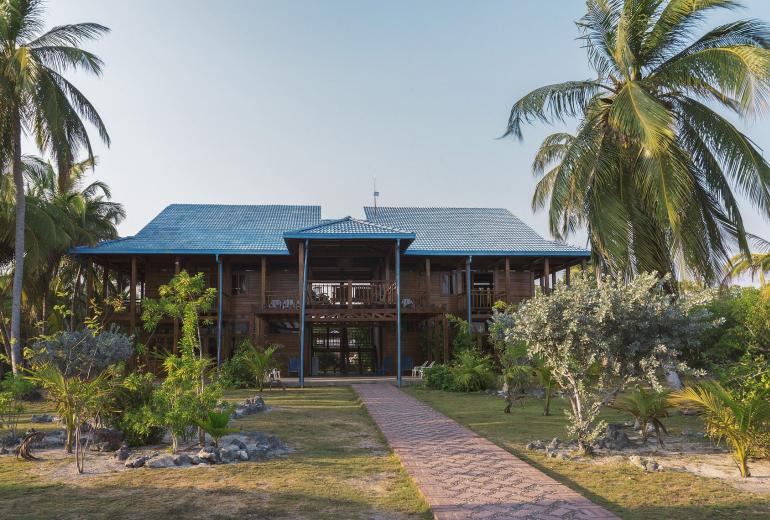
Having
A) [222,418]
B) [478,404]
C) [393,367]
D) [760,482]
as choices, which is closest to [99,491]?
[222,418]

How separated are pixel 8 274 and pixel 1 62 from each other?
27.9 feet

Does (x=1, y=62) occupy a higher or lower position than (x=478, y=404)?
higher

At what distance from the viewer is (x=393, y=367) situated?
72.9 ft

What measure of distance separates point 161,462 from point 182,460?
22cm

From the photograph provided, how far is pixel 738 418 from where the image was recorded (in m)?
6.09

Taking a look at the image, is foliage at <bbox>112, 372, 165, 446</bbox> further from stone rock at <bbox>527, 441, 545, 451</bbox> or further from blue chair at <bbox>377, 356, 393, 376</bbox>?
blue chair at <bbox>377, 356, 393, 376</bbox>

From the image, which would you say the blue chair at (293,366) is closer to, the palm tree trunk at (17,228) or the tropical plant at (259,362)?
the tropical plant at (259,362)

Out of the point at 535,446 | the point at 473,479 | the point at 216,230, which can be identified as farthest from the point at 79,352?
the point at 216,230

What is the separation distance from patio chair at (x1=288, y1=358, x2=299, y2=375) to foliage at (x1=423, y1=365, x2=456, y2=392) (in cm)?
654

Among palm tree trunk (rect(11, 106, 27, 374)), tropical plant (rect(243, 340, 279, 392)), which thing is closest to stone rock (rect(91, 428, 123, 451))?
tropical plant (rect(243, 340, 279, 392))

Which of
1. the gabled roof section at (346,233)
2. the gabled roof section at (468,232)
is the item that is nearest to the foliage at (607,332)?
the gabled roof section at (346,233)

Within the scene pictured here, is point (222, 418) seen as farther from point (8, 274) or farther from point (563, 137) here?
point (8, 274)

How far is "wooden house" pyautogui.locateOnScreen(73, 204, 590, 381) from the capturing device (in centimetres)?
1898

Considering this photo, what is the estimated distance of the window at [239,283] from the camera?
2200 centimetres
